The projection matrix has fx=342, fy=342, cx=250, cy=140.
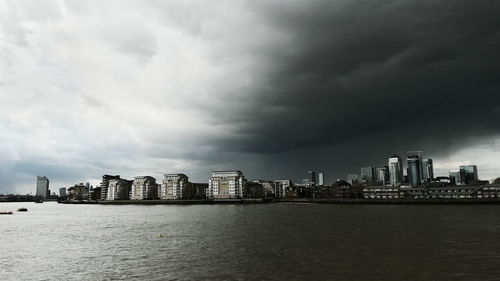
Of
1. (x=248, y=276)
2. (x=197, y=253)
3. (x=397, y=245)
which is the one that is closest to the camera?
(x=248, y=276)

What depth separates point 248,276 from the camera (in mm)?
28297

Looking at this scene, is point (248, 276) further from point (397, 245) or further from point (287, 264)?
point (397, 245)

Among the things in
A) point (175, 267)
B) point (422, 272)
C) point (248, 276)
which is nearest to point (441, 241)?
point (422, 272)

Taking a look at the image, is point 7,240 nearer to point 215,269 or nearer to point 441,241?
point 215,269

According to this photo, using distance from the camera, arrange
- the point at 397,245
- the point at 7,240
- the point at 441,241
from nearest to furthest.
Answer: the point at 397,245 < the point at 441,241 < the point at 7,240

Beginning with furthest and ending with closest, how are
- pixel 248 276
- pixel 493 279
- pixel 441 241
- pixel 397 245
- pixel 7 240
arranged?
pixel 7 240 → pixel 441 241 → pixel 397 245 → pixel 248 276 → pixel 493 279

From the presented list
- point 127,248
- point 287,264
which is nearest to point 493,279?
point 287,264

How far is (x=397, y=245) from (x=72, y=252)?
40595 mm

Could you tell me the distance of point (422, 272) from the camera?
28562 mm

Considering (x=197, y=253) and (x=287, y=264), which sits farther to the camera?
(x=197, y=253)

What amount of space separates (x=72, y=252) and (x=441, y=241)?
1879 inches

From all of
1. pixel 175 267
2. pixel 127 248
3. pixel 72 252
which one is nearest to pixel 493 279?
pixel 175 267

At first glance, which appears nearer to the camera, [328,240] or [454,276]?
[454,276]

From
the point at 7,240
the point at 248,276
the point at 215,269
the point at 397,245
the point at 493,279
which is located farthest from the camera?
the point at 7,240
